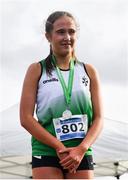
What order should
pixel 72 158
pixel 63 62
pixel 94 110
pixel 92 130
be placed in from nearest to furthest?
1. pixel 72 158
2. pixel 92 130
3. pixel 94 110
4. pixel 63 62

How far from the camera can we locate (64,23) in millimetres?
2570

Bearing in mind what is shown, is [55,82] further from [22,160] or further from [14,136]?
[22,160]

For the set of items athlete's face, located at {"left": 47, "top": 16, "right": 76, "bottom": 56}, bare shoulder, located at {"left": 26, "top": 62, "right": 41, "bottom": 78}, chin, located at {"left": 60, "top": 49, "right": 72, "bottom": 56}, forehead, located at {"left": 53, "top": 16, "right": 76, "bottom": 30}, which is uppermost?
forehead, located at {"left": 53, "top": 16, "right": 76, "bottom": 30}

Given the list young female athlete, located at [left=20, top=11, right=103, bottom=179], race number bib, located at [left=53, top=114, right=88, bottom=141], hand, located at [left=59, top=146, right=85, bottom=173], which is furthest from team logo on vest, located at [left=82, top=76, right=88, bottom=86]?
hand, located at [left=59, top=146, right=85, bottom=173]

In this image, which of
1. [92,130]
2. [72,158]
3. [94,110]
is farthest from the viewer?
[94,110]

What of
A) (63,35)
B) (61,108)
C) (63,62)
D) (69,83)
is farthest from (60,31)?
(61,108)

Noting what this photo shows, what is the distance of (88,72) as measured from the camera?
2650mm

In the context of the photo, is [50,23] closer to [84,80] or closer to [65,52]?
[65,52]

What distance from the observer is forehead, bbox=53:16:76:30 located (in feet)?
8.43

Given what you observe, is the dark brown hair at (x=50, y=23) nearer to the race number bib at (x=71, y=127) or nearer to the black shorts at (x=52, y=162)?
the race number bib at (x=71, y=127)

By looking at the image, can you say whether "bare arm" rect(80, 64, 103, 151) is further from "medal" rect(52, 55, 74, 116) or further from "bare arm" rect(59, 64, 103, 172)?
"medal" rect(52, 55, 74, 116)

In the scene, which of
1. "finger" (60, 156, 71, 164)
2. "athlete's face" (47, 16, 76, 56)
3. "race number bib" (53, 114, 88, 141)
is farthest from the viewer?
"athlete's face" (47, 16, 76, 56)

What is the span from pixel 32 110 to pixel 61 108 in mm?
171

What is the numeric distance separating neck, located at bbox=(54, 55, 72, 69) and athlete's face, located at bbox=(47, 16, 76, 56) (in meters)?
0.04
